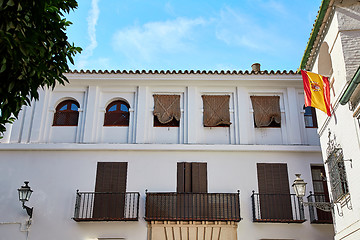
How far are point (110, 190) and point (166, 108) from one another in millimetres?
3499

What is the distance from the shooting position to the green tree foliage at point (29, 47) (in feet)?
19.0

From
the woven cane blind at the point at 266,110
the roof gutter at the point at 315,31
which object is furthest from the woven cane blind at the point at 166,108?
the roof gutter at the point at 315,31

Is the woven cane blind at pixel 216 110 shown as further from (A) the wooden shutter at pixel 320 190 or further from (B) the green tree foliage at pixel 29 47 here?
(B) the green tree foliage at pixel 29 47

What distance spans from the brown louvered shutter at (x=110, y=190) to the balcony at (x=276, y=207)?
436 cm

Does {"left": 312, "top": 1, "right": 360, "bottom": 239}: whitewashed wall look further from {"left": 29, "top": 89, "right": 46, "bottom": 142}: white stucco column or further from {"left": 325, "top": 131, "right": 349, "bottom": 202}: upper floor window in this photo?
{"left": 29, "top": 89, "right": 46, "bottom": 142}: white stucco column

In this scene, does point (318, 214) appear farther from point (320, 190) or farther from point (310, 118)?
point (310, 118)

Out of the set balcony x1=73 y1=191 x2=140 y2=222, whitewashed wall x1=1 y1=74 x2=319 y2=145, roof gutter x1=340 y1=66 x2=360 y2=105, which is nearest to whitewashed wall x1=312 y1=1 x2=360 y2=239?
roof gutter x1=340 y1=66 x2=360 y2=105

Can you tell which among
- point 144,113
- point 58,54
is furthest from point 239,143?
point 58,54

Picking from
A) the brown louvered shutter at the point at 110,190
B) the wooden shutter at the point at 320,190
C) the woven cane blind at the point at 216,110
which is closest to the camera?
the brown louvered shutter at the point at 110,190

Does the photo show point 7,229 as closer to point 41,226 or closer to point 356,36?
point 41,226

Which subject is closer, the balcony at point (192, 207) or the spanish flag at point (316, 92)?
the spanish flag at point (316, 92)

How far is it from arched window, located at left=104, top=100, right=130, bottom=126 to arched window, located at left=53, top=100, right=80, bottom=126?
112 cm

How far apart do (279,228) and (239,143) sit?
314cm

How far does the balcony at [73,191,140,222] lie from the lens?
14434mm
